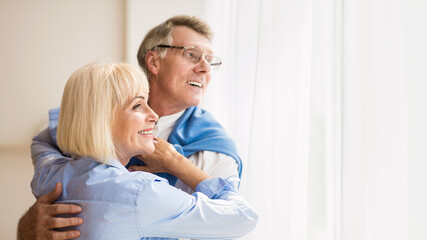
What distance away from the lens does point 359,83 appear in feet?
4.50

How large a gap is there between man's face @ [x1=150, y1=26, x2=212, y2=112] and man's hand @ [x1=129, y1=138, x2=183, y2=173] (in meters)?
0.28

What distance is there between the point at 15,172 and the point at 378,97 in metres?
2.34

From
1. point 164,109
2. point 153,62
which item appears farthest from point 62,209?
point 153,62

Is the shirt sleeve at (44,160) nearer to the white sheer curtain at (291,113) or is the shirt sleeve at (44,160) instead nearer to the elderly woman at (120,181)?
the elderly woman at (120,181)

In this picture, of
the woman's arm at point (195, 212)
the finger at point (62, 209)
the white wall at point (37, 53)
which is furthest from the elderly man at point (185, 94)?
the white wall at point (37, 53)

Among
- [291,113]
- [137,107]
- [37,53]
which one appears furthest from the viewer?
[37,53]

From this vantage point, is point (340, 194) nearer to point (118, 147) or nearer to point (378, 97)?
point (378, 97)

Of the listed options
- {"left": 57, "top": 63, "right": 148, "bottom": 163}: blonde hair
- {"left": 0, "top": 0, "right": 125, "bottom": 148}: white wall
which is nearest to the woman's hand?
{"left": 57, "top": 63, "right": 148, "bottom": 163}: blonde hair

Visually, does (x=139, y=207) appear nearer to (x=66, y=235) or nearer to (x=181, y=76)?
(x=66, y=235)

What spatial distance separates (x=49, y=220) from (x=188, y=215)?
1.46 feet

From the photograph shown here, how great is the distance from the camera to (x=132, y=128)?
4.75 feet

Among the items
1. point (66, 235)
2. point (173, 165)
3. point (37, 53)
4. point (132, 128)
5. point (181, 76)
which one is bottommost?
point (66, 235)

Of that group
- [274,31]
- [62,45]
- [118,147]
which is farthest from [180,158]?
[62,45]

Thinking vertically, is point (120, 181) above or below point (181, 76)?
below
